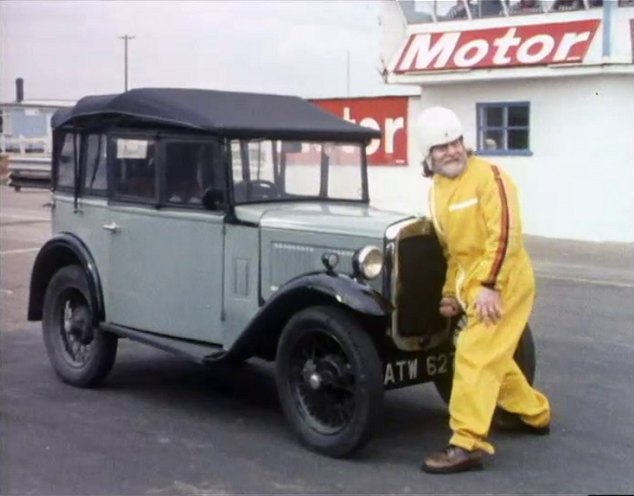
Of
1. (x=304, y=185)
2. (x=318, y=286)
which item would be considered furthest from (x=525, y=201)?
(x=318, y=286)

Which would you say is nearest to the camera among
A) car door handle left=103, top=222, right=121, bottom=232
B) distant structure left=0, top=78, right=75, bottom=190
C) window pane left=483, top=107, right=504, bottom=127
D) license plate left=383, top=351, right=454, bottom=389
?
license plate left=383, top=351, right=454, bottom=389

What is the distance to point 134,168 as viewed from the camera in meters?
8.12

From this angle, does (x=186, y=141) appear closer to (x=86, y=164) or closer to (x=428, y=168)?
(x=86, y=164)

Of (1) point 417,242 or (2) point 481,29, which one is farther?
(2) point 481,29

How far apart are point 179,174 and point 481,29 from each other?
49.5 ft

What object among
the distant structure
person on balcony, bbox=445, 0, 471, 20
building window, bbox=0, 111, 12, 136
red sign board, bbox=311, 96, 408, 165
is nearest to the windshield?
person on balcony, bbox=445, 0, 471, 20

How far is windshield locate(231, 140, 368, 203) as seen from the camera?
7.55m

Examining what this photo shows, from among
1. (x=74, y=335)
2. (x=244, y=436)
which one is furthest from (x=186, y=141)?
(x=244, y=436)

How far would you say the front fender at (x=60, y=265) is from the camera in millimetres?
8195

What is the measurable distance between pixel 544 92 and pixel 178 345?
14.5 metres

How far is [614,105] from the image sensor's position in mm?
19844

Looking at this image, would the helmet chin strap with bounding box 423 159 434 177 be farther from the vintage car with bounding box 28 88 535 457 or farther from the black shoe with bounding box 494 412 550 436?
the black shoe with bounding box 494 412 550 436

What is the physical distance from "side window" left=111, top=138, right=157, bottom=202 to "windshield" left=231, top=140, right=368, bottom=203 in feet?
2.33

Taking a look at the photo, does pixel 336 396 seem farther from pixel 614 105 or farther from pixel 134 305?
pixel 614 105
